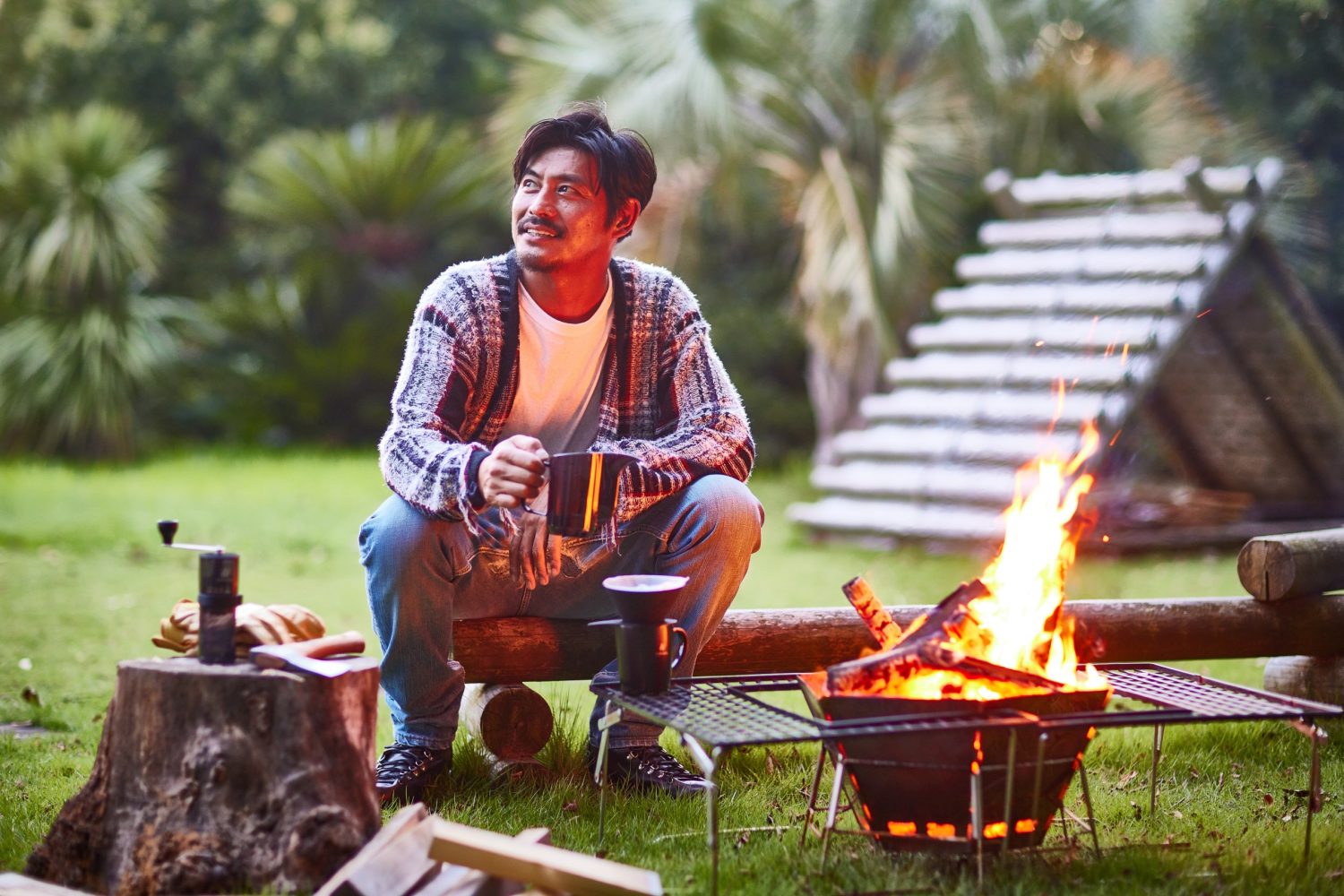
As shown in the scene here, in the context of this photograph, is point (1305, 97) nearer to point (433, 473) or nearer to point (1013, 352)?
point (1013, 352)

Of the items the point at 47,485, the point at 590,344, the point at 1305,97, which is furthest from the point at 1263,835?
the point at 1305,97

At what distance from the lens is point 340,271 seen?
12750 millimetres

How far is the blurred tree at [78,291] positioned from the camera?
10805 mm

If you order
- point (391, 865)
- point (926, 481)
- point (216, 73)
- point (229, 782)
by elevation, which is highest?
point (216, 73)

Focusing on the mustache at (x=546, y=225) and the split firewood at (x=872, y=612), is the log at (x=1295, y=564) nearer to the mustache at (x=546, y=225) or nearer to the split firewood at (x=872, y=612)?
the split firewood at (x=872, y=612)

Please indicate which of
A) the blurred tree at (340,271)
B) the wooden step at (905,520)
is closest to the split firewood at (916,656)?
the wooden step at (905,520)

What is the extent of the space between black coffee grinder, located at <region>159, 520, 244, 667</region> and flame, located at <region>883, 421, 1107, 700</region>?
4.15 feet

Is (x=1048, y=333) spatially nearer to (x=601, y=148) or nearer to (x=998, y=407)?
(x=998, y=407)

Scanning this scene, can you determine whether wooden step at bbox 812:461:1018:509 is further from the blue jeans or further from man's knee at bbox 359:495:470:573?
man's knee at bbox 359:495:470:573

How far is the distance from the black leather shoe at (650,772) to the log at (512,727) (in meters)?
0.20

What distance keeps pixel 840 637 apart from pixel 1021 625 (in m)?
0.83

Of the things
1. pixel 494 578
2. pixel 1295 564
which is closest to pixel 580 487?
pixel 494 578

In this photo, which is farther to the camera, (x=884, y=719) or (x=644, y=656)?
(x=644, y=656)

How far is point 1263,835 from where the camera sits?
10.7 ft
